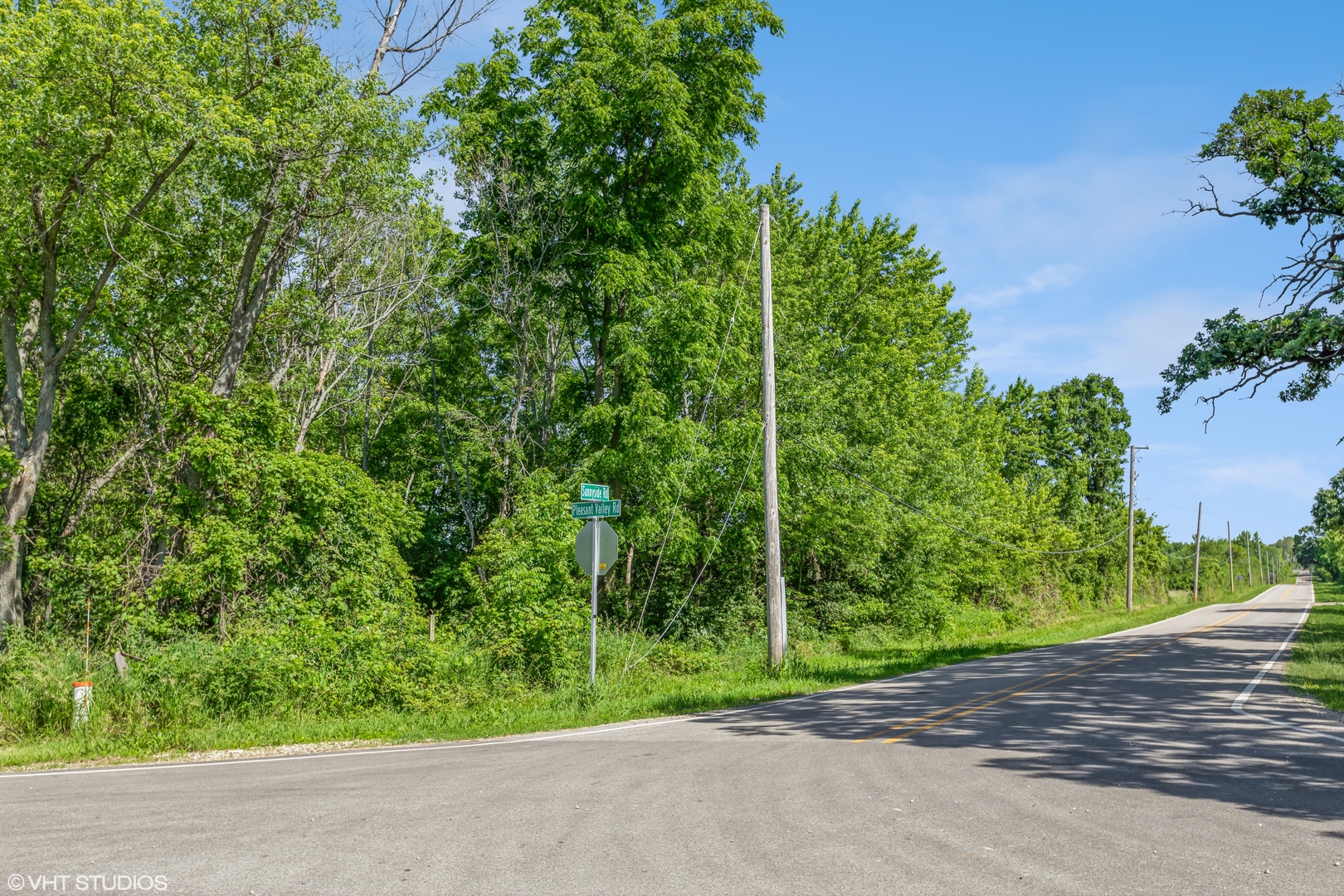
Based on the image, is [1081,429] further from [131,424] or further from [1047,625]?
[131,424]

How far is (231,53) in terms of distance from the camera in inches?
649

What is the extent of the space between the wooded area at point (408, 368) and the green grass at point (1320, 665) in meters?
10.7

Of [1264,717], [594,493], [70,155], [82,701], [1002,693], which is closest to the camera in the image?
[1264,717]

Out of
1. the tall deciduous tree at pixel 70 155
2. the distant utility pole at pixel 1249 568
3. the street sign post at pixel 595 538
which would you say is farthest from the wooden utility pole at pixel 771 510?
the distant utility pole at pixel 1249 568

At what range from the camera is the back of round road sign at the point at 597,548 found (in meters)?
13.0

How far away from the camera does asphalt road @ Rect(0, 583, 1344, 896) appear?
459cm

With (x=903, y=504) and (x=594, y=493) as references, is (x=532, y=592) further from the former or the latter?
(x=903, y=504)

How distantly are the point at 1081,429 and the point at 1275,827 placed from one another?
6945 centimetres

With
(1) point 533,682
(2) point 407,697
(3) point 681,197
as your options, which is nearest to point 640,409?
(3) point 681,197

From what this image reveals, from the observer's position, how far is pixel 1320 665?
659 inches

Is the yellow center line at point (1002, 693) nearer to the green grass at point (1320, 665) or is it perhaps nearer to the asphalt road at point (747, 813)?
the asphalt road at point (747, 813)

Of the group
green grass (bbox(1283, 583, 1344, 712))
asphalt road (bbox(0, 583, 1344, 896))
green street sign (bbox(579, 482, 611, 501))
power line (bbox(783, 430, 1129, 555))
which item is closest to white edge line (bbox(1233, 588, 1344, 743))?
asphalt road (bbox(0, 583, 1344, 896))

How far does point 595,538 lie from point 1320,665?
1488cm

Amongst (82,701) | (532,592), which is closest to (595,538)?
(532,592)
